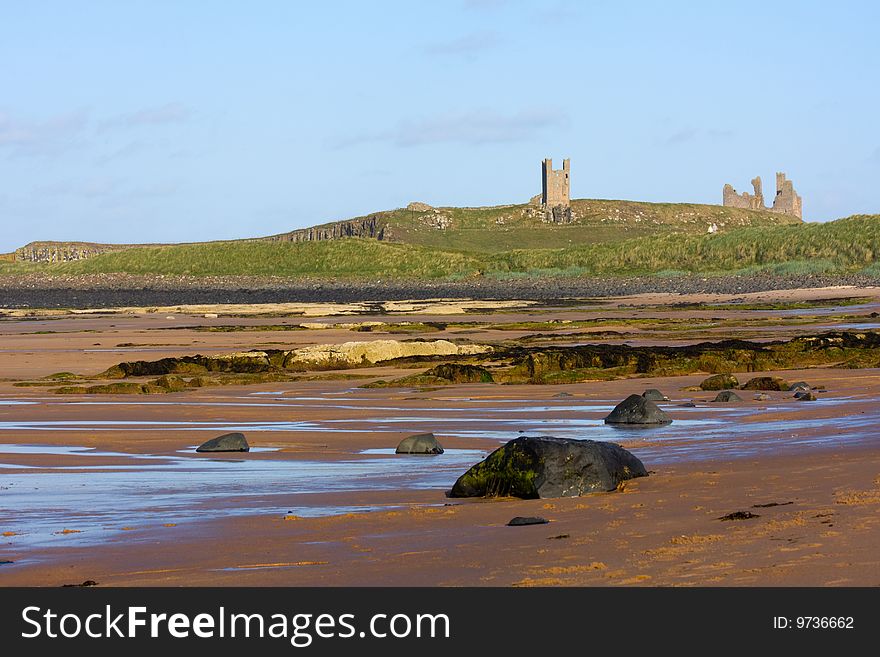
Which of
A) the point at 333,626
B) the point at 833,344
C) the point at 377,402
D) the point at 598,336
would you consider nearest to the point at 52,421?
the point at 377,402

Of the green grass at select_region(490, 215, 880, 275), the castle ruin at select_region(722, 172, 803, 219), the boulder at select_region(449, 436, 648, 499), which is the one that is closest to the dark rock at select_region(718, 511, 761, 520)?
the boulder at select_region(449, 436, 648, 499)

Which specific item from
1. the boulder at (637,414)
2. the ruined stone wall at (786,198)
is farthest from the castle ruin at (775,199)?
the boulder at (637,414)

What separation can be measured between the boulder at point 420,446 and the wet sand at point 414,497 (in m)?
0.24

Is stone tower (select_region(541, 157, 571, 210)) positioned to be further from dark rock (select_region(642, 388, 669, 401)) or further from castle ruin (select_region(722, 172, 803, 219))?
dark rock (select_region(642, 388, 669, 401))

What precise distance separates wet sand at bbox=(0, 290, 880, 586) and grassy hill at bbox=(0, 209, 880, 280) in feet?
211

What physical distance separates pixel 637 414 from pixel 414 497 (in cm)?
514

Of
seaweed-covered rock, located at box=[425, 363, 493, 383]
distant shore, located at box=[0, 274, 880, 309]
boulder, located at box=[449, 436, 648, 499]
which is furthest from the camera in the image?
distant shore, located at box=[0, 274, 880, 309]

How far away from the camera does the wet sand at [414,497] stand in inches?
269

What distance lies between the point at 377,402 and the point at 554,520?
384 inches

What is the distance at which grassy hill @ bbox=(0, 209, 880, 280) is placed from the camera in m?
89.6

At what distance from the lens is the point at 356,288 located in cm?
10188

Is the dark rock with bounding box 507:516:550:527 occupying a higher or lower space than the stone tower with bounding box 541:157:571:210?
lower

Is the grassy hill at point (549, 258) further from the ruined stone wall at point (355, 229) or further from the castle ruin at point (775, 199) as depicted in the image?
the castle ruin at point (775, 199)

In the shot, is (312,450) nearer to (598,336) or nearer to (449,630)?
(449,630)
